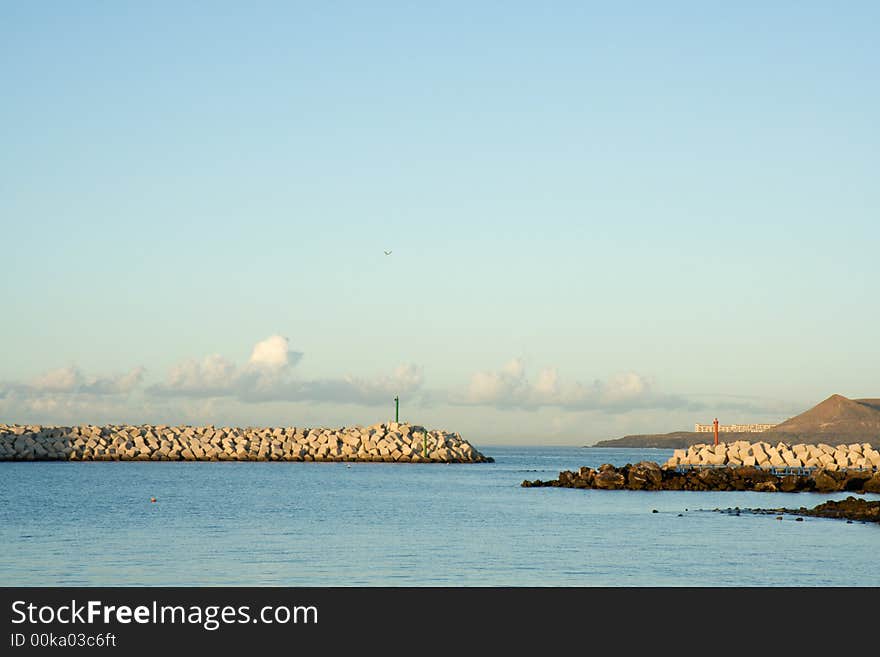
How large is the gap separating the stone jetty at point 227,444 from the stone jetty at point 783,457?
25.7 metres

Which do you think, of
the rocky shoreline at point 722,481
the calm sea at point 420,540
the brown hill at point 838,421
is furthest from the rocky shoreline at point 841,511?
the brown hill at point 838,421

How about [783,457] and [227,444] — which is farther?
[227,444]

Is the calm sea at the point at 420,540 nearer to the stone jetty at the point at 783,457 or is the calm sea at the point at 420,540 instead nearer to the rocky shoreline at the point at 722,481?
the rocky shoreline at the point at 722,481

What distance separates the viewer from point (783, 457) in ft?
265

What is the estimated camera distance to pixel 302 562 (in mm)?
26578

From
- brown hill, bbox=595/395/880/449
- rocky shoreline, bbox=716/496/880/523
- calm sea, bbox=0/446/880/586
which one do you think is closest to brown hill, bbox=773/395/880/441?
brown hill, bbox=595/395/880/449

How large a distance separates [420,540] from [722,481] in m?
31.2

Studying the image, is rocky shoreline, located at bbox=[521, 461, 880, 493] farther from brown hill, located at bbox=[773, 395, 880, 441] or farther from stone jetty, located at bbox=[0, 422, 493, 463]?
brown hill, located at bbox=[773, 395, 880, 441]

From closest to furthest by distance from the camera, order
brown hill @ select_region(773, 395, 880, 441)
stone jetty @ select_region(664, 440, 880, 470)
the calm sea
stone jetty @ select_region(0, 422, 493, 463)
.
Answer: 1. the calm sea
2. stone jetty @ select_region(664, 440, 880, 470)
3. stone jetty @ select_region(0, 422, 493, 463)
4. brown hill @ select_region(773, 395, 880, 441)

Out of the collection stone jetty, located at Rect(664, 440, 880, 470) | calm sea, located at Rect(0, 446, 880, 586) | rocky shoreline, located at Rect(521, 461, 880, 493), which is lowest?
calm sea, located at Rect(0, 446, 880, 586)

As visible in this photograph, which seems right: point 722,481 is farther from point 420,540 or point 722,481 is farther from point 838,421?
point 838,421

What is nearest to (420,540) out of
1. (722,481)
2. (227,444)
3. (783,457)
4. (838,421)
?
(722,481)

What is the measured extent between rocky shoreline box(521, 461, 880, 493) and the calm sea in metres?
2.74

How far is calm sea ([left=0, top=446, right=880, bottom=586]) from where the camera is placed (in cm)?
2434
